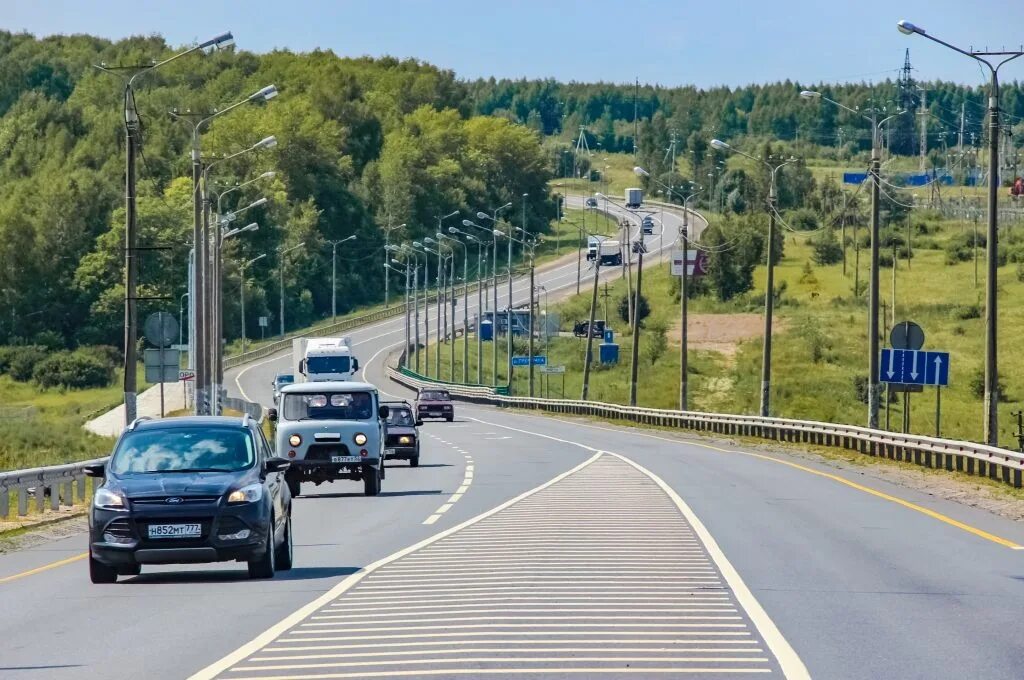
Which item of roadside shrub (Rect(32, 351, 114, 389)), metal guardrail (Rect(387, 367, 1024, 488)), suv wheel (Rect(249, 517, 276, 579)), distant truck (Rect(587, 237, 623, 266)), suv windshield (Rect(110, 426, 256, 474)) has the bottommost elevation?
roadside shrub (Rect(32, 351, 114, 389))

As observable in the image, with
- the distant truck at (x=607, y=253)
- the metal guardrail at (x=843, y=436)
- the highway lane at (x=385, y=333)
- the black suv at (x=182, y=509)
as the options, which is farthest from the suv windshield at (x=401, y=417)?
the distant truck at (x=607, y=253)

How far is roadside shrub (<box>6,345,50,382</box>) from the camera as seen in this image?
146 metres

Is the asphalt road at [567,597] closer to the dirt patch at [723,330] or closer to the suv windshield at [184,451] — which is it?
the suv windshield at [184,451]

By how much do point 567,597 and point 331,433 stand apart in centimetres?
1863

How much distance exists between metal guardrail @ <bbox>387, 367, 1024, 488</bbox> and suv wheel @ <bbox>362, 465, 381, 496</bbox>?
11038 mm

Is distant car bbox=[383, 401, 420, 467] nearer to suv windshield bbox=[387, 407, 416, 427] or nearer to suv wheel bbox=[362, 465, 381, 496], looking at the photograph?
suv windshield bbox=[387, 407, 416, 427]

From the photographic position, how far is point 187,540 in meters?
17.2

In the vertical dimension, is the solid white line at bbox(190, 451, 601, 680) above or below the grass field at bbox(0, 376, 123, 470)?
above

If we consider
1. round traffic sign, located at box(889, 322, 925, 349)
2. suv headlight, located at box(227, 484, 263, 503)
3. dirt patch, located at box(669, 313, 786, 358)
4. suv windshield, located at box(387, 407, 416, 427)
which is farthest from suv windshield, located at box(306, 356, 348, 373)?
suv headlight, located at box(227, 484, 263, 503)

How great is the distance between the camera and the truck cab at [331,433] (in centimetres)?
3341

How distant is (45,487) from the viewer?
98.5 feet

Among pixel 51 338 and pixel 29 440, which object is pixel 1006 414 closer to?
pixel 29 440

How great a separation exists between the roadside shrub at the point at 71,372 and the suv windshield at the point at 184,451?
12621 centimetres

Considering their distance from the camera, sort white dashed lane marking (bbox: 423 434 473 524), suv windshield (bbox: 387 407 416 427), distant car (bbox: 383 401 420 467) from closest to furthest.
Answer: white dashed lane marking (bbox: 423 434 473 524) < distant car (bbox: 383 401 420 467) < suv windshield (bbox: 387 407 416 427)
